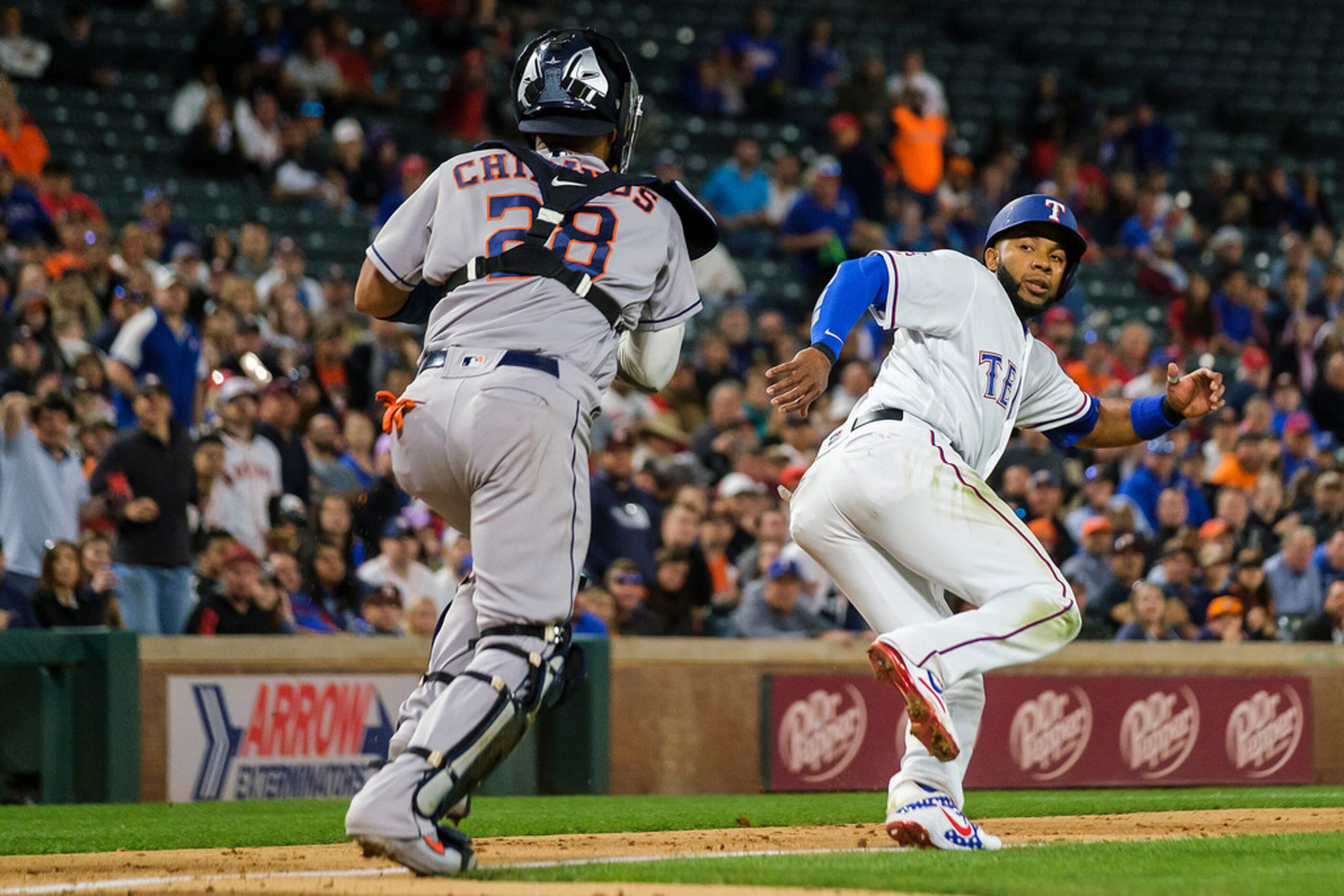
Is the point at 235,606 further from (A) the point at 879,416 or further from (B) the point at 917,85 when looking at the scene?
(B) the point at 917,85

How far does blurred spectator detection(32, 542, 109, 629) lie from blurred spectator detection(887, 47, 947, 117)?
10761 mm

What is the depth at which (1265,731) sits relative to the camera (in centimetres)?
1092

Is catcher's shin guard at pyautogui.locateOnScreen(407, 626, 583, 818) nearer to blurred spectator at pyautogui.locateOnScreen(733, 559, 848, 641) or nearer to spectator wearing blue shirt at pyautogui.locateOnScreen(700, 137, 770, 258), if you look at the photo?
blurred spectator at pyautogui.locateOnScreen(733, 559, 848, 641)

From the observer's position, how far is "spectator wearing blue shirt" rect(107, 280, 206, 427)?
10945mm

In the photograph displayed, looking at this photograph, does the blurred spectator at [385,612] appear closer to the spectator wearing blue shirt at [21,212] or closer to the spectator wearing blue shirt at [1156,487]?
the spectator wearing blue shirt at [21,212]

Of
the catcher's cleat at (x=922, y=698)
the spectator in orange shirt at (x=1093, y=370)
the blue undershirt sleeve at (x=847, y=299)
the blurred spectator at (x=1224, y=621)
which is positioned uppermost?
the blue undershirt sleeve at (x=847, y=299)

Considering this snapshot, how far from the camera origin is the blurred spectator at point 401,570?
10.3m

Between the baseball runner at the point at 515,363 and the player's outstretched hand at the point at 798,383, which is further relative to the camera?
the player's outstretched hand at the point at 798,383

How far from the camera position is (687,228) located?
16.3ft

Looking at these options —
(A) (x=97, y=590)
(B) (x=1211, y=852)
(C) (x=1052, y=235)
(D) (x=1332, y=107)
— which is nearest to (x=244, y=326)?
(A) (x=97, y=590)

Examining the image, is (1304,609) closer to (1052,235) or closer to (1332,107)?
(1052,235)

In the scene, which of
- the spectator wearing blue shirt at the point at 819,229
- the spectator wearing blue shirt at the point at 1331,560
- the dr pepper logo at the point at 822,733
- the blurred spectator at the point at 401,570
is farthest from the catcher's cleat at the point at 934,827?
the spectator wearing blue shirt at the point at 819,229

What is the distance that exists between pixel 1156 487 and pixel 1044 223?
27.2 ft

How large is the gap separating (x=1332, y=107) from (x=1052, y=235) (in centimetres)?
1816
